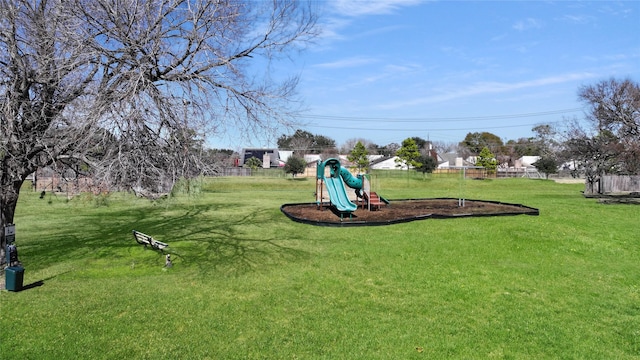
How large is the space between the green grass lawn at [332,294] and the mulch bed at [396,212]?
3.79 feet

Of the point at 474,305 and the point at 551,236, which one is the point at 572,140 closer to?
the point at 551,236

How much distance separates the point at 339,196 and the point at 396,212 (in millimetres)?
2615

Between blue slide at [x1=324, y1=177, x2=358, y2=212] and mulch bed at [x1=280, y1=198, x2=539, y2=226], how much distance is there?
35 centimetres

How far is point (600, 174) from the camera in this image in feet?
96.6

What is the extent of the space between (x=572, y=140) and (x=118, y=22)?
103 ft

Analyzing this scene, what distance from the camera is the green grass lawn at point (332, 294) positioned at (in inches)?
217

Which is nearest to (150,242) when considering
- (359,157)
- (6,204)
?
(6,204)

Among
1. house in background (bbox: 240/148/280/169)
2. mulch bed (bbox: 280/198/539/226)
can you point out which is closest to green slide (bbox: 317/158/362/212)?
mulch bed (bbox: 280/198/539/226)

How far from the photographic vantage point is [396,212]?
1781 cm

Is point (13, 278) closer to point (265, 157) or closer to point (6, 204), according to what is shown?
point (6, 204)

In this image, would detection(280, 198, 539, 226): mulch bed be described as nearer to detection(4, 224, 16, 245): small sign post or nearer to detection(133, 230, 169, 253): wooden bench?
detection(133, 230, 169, 253): wooden bench

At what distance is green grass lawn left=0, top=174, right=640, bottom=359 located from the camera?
18.1 feet

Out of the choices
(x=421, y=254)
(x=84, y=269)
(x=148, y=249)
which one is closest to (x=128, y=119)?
(x=84, y=269)

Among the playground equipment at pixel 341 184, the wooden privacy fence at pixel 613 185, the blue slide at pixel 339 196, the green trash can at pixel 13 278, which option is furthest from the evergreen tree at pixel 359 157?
the green trash can at pixel 13 278
